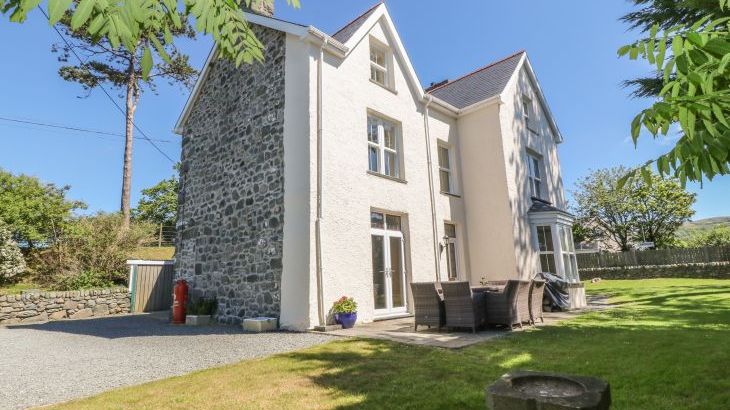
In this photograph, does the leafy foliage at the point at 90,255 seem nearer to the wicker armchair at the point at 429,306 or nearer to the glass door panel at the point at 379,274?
the glass door panel at the point at 379,274

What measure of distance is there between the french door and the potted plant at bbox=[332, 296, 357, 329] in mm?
1371

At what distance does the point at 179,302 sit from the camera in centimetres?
1085

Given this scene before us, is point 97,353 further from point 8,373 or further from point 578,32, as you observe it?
point 578,32

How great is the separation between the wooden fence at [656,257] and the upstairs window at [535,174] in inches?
608

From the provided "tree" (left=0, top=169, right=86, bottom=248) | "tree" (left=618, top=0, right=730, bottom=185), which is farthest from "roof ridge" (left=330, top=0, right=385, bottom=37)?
"tree" (left=0, top=169, right=86, bottom=248)

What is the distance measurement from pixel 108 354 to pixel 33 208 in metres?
19.1

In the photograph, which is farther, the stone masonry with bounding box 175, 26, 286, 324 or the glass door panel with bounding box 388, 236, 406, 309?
the glass door panel with bounding box 388, 236, 406, 309

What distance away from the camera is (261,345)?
22.9 ft

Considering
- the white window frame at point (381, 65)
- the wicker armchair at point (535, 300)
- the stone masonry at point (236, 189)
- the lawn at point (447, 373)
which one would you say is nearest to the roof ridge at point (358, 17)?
the white window frame at point (381, 65)

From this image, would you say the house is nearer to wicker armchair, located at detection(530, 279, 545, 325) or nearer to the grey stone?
wicker armchair, located at detection(530, 279, 545, 325)

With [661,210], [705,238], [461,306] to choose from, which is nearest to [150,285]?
[461,306]

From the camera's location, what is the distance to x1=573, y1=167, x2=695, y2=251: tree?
33.6 m

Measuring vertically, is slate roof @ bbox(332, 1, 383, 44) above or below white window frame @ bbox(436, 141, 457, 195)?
above

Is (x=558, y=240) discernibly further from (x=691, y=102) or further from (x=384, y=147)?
(x=691, y=102)
